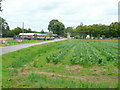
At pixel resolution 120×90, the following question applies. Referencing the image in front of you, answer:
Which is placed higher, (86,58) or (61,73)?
(86,58)

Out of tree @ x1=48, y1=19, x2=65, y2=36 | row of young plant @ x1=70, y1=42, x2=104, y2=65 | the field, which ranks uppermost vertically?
tree @ x1=48, y1=19, x2=65, y2=36

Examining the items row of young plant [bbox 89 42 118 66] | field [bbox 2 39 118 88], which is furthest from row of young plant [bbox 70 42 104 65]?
row of young plant [bbox 89 42 118 66]

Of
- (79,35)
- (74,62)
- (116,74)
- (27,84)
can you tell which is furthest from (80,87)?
(79,35)

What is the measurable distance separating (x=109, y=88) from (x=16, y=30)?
84.9m

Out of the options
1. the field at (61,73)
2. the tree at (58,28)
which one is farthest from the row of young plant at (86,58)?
the tree at (58,28)

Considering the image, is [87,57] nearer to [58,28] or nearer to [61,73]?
[61,73]

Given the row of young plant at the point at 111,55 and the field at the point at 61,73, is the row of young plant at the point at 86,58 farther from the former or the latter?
the row of young plant at the point at 111,55

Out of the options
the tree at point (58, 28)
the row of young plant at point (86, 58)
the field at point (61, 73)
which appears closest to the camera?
the field at point (61, 73)

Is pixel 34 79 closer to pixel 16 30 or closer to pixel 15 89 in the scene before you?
pixel 15 89

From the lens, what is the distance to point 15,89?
5.54 meters

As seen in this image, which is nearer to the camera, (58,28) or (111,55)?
(111,55)

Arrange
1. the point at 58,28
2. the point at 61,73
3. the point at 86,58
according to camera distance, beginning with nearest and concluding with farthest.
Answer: the point at 61,73
the point at 86,58
the point at 58,28

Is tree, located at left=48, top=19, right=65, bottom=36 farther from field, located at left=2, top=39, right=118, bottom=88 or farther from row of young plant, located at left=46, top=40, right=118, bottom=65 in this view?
field, located at left=2, top=39, right=118, bottom=88

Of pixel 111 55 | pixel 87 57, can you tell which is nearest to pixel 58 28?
pixel 111 55
